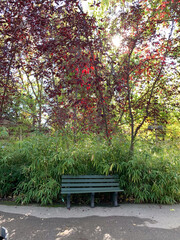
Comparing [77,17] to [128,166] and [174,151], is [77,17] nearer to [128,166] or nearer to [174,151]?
[128,166]

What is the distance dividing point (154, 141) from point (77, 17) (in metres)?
3.17

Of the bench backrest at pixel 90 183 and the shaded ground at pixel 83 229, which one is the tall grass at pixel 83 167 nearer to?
the bench backrest at pixel 90 183

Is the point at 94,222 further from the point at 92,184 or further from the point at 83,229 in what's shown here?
the point at 92,184

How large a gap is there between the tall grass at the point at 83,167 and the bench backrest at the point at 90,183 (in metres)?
0.11

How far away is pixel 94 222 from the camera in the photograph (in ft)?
8.73

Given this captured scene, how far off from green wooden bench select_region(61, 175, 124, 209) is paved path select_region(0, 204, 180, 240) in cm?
31

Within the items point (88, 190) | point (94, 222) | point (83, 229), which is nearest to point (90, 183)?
point (88, 190)

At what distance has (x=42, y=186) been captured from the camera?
3.26 m

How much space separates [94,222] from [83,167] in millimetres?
1058

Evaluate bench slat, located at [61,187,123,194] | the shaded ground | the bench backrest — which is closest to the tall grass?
the bench backrest

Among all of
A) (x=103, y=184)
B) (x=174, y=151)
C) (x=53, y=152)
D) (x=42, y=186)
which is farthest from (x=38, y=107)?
(x=174, y=151)

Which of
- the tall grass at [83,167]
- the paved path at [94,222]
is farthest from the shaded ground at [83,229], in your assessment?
the tall grass at [83,167]

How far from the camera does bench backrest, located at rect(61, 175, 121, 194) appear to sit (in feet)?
10.5

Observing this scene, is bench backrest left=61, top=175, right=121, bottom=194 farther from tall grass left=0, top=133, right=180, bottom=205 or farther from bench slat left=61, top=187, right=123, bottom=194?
tall grass left=0, top=133, right=180, bottom=205
